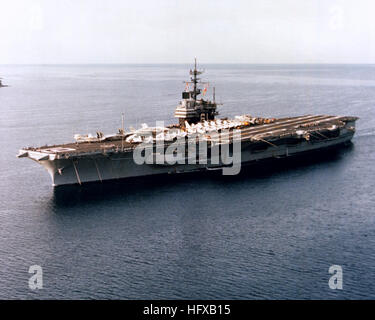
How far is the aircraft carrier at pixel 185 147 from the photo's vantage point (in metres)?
38.9

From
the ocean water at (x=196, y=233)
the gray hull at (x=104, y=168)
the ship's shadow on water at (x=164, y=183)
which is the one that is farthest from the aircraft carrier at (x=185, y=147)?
the ocean water at (x=196, y=233)

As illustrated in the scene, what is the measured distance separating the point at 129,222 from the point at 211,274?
8230 millimetres

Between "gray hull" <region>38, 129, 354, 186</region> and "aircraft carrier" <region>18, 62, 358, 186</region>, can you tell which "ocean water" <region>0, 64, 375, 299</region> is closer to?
"gray hull" <region>38, 129, 354, 186</region>

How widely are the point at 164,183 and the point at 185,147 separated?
4359 mm

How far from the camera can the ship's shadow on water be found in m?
36.2

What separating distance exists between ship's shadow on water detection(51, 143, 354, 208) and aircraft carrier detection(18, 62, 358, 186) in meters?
0.82

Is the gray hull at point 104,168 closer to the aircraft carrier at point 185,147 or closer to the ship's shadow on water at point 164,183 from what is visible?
the aircraft carrier at point 185,147

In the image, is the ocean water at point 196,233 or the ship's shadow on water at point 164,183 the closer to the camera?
the ocean water at point 196,233

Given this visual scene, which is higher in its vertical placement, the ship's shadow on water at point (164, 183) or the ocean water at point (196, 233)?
the ship's shadow on water at point (164, 183)

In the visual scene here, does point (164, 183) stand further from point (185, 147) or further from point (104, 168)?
point (104, 168)

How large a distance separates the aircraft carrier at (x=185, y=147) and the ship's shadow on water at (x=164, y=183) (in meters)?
0.82

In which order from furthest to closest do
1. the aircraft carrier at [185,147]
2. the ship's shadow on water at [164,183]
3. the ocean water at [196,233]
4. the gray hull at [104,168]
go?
the aircraft carrier at [185,147], the gray hull at [104,168], the ship's shadow on water at [164,183], the ocean water at [196,233]
